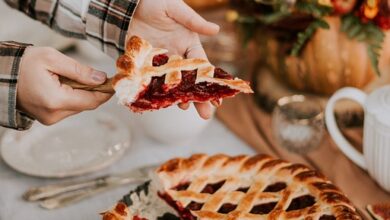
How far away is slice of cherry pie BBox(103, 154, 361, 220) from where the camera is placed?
1.17 m

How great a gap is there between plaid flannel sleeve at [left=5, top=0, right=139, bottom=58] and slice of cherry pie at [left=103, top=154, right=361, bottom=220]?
1.26 ft

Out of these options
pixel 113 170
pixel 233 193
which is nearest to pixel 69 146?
pixel 113 170

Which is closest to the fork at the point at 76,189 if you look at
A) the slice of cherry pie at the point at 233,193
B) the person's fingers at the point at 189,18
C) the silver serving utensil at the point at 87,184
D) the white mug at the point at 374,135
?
the silver serving utensil at the point at 87,184

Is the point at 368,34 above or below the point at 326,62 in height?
above

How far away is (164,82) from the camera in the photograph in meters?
1.17

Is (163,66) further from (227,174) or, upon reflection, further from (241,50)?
(241,50)

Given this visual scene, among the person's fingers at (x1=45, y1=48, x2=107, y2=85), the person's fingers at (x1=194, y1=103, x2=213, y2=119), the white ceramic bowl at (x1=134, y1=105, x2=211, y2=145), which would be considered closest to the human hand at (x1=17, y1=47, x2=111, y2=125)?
the person's fingers at (x1=45, y1=48, x2=107, y2=85)

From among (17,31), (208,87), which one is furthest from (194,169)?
(17,31)

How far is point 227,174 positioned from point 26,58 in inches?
19.8

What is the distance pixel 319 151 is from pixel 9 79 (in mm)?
804

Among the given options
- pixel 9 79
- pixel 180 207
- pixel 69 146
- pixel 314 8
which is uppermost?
pixel 314 8

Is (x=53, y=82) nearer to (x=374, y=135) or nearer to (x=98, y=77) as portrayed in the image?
(x=98, y=77)

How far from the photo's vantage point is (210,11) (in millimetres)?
2240

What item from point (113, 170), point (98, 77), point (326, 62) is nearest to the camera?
point (98, 77)
